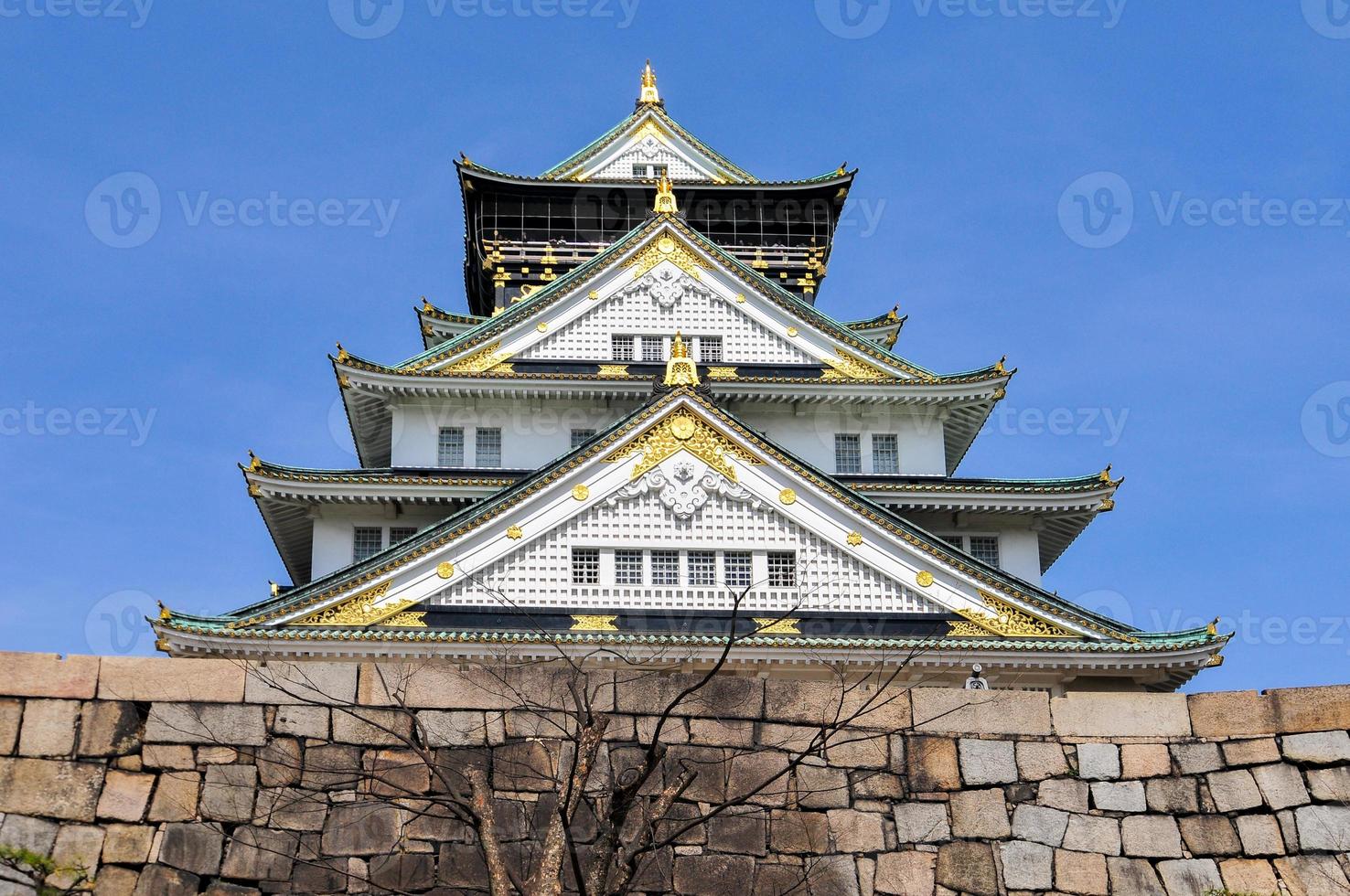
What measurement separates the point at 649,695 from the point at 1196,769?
4.52 metres

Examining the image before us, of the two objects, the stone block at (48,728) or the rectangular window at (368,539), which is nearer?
the stone block at (48,728)

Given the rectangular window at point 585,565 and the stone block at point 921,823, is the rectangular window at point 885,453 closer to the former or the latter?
the rectangular window at point 585,565

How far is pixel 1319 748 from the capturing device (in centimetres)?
1324

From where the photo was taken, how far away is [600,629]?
74.1 ft

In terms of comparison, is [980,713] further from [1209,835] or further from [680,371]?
[680,371]

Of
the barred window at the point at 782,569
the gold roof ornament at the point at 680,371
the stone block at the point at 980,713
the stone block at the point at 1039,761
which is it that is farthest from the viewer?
the gold roof ornament at the point at 680,371

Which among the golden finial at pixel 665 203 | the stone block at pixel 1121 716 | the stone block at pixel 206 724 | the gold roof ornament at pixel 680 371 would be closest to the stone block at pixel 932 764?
the stone block at pixel 1121 716

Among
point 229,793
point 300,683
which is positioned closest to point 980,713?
point 300,683

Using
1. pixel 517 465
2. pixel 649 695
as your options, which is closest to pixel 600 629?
pixel 517 465

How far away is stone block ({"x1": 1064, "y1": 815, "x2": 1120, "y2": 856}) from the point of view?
13266 mm

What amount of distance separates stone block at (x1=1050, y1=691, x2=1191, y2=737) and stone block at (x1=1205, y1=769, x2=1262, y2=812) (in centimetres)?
45

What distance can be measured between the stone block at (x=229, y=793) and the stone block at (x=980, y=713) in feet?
17.8

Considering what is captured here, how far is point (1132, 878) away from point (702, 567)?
38.2 ft

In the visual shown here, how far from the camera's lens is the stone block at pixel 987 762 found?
44.2 ft
